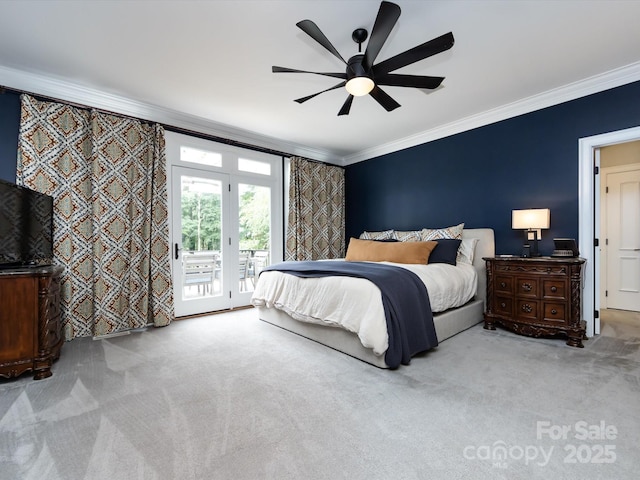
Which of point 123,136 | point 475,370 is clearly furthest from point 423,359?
point 123,136

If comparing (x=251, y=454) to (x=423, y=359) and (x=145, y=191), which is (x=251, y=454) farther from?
(x=145, y=191)

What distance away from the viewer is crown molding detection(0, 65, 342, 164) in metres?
3.01

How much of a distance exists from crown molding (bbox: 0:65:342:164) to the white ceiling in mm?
15

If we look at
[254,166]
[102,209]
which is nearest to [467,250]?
[254,166]

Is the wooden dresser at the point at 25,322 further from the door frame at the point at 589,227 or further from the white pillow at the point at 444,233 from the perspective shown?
the door frame at the point at 589,227

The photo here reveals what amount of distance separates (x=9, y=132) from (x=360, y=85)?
137 inches

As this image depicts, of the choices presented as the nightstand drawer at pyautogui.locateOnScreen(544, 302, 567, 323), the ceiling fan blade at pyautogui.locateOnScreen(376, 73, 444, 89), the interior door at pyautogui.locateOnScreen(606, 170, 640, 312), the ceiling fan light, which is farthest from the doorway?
the ceiling fan light

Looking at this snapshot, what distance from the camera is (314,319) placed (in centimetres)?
299

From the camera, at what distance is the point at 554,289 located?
3029 mm

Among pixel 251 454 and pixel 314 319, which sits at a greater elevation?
pixel 314 319

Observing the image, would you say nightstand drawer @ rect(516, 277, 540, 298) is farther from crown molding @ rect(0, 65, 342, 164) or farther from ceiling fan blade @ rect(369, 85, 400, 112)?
crown molding @ rect(0, 65, 342, 164)

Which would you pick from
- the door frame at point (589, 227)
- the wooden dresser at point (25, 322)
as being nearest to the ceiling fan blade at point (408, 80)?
the door frame at point (589, 227)

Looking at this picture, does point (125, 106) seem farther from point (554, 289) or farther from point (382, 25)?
point (554, 289)

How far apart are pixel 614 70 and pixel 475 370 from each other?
3.28m
